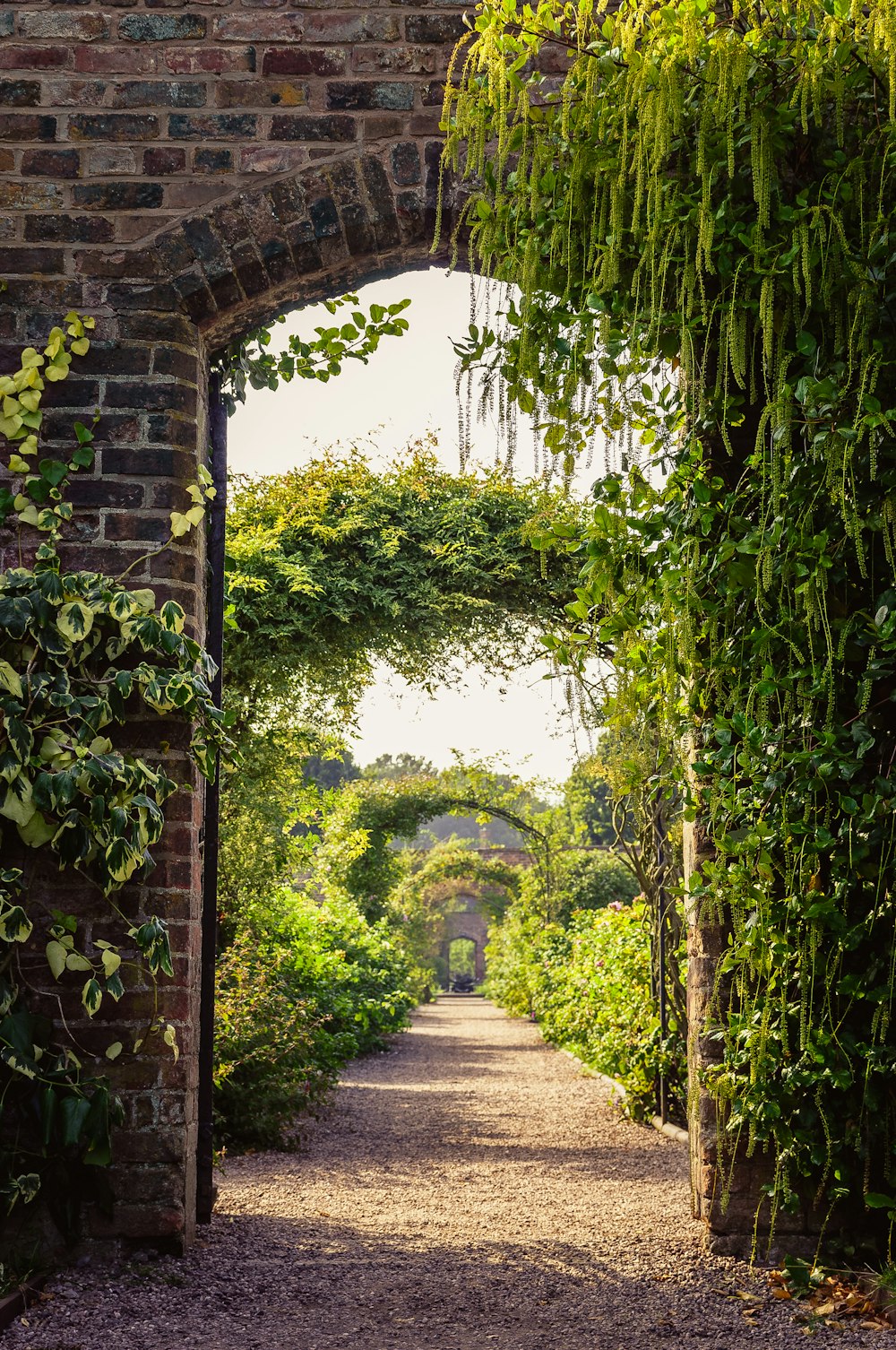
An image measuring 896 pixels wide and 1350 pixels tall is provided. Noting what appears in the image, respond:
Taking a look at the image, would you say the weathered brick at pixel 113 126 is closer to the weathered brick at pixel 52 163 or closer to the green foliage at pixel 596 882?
the weathered brick at pixel 52 163

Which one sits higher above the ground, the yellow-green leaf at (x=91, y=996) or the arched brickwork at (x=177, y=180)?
the arched brickwork at (x=177, y=180)

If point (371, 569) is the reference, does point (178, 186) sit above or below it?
above

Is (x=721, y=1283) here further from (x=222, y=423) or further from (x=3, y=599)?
(x=222, y=423)

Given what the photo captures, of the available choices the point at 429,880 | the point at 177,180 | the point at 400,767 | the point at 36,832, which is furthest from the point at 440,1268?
the point at 400,767

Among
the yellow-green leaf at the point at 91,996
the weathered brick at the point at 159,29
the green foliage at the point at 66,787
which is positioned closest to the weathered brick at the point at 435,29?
the weathered brick at the point at 159,29

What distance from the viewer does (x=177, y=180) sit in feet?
11.4

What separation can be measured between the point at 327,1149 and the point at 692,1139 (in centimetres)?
273

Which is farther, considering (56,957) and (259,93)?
(259,93)

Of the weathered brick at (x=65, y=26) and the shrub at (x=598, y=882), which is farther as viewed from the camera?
the shrub at (x=598, y=882)

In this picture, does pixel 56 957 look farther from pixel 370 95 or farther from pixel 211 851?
pixel 370 95

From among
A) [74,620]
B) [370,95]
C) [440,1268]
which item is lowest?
[440,1268]

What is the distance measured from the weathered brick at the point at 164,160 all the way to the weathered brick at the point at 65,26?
39cm

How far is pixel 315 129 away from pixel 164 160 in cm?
46

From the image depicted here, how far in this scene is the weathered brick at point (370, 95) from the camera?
11.4ft
